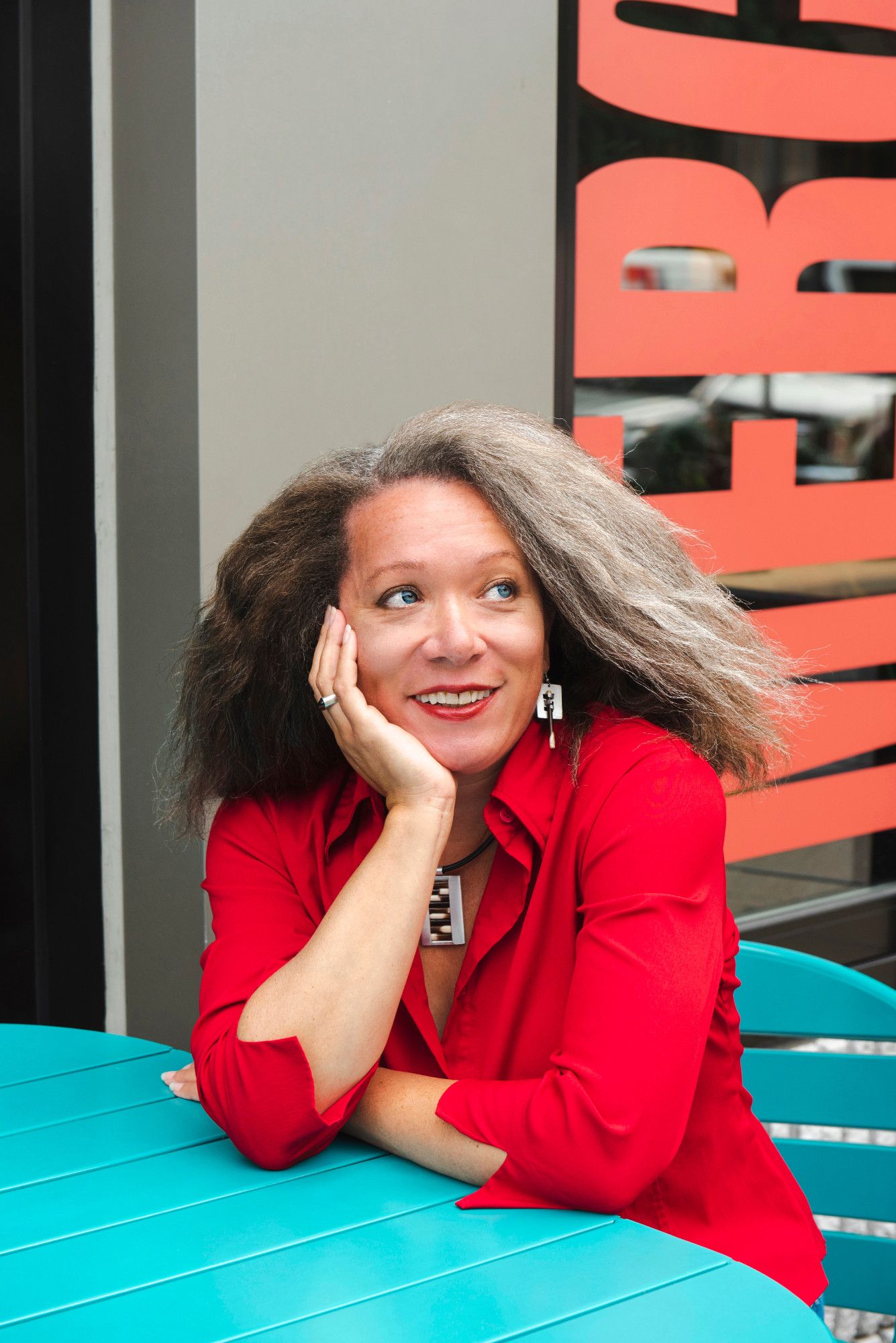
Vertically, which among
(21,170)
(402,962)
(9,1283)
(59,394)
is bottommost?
(9,1283)

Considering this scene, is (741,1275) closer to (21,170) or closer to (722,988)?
(722,988)

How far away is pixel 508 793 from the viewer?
1645 mm

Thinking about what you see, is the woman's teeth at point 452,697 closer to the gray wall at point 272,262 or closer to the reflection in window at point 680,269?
the gray wall at point 272,262

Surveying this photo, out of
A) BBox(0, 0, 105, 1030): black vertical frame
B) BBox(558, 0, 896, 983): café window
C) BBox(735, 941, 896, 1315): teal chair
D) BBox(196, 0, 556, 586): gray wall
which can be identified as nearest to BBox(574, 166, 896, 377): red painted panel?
BBox(558, 0, 896, 983): café window

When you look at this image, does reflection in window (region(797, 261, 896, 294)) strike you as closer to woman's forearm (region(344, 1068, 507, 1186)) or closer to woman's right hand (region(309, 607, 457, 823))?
woman's right hand (region(309, 607, 457, 823))

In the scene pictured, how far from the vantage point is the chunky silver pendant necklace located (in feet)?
5.65

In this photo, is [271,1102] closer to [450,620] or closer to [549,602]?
[450,620]

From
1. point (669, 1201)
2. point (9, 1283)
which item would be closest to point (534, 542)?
point (669, 1201)

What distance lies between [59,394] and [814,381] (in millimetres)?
1986

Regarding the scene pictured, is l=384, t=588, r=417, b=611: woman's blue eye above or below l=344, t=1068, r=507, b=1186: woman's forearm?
above

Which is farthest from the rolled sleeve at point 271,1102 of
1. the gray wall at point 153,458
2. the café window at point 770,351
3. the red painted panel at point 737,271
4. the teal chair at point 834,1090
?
the red painted panel at point 737,271

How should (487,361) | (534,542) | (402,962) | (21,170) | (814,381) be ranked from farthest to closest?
(814,381) → (487,361) → (21,170) → (534,542) → (402,962)

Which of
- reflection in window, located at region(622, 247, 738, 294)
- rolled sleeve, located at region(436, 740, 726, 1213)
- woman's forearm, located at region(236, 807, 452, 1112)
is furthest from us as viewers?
reflection in window, located at region(622, 247, 738, 294)

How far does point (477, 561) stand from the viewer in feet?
5.35
